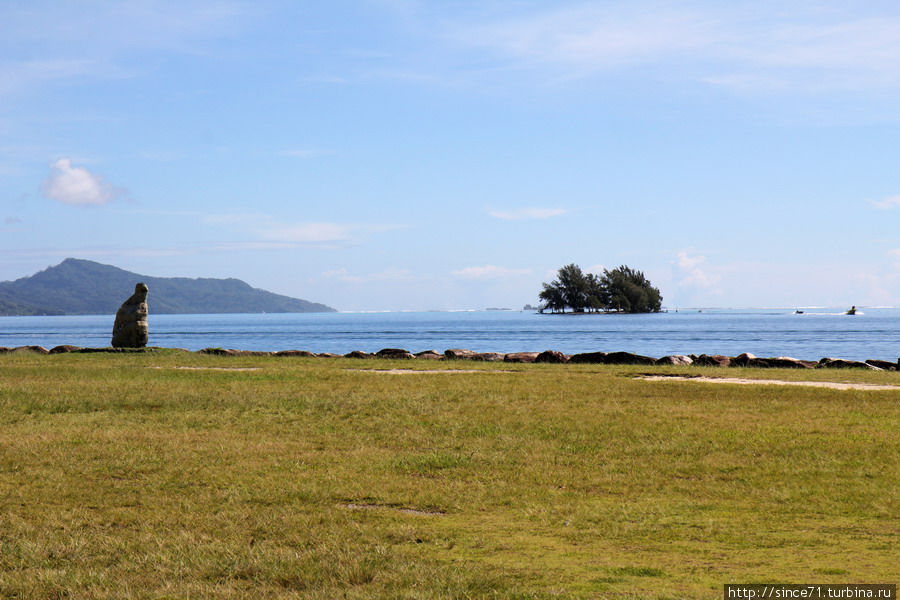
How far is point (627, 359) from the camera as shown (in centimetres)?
3195

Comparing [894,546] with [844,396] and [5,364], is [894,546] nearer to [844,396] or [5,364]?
[844,396]

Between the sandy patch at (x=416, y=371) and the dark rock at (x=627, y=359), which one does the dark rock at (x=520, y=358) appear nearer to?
the dark rock at (x=627, y=359)

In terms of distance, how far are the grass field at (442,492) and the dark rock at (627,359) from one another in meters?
11.4

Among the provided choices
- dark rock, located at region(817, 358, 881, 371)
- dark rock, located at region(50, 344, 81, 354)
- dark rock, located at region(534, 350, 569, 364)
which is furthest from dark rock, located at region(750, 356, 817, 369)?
dark rock, located at region(50, 344, 81, 354)

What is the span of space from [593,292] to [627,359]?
16353 cm

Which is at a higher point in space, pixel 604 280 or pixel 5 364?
pixel 604 280

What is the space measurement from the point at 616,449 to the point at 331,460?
4.33 meters

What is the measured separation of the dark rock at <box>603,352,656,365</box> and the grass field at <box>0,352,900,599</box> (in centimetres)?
1139

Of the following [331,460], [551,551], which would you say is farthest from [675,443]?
[551,551]

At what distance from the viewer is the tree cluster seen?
191125 mm

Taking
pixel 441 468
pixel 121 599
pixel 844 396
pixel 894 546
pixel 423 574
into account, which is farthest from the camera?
pixel 844 396

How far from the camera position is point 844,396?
1895 centimetres

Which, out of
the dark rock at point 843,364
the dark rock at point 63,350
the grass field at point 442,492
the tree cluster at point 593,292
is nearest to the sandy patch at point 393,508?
the grass field at point 442,492

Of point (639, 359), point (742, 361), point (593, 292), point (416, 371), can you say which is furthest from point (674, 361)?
point (593, 292)
